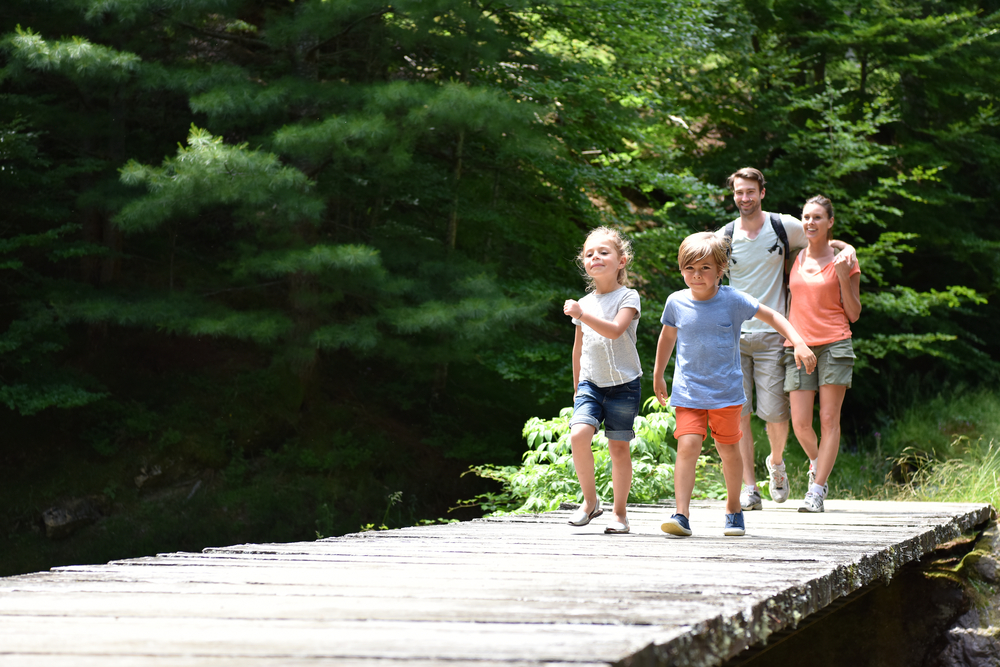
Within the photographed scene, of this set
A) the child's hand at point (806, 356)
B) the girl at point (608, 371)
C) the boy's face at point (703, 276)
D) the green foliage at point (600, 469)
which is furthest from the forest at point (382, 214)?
the child's hand at point (806, 356)

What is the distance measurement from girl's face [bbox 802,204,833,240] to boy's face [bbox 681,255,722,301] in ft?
4.03

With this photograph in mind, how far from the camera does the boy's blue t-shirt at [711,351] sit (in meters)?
4.07

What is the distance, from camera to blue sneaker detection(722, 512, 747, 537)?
4164 mm

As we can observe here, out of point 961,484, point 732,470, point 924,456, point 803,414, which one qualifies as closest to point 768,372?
point 803,414

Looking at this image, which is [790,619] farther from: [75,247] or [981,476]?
[75,247]

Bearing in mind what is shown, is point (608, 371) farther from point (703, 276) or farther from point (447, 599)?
point (447, 599)

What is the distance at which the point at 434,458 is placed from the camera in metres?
12.9

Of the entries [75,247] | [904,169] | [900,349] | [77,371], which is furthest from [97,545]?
[904,169]

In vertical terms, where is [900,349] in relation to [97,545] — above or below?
above

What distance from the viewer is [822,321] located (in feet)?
17.0

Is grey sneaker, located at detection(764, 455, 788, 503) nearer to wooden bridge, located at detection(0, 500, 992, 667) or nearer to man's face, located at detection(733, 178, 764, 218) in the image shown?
wooden bridge, located at detection(0, 500, 992, 667)

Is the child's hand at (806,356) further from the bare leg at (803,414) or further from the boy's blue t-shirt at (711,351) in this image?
the bare leg at (803,414)

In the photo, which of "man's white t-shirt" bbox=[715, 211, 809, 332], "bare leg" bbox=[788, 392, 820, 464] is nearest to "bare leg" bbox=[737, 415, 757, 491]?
"bare leg" bbox=[788, 392, 820, 464]

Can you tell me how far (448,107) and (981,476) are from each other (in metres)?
6.38
